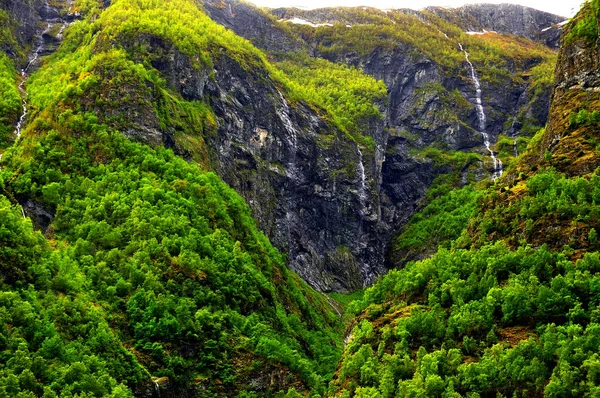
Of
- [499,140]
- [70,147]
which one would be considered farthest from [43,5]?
[499,140]

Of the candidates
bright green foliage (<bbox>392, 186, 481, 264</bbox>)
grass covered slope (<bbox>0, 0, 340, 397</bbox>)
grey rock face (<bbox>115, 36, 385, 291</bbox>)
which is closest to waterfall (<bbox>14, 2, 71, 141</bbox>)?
grass covered slope (<bbox>0, 0, 340, 397</bbox>)

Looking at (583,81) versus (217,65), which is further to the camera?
(217,65)

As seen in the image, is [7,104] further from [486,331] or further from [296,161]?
[486,331]

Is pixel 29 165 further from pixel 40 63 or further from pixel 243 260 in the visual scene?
pixel 40 63

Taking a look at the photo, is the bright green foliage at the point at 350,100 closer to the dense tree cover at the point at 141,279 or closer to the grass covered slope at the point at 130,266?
the grass covered slope at the point at 130,266

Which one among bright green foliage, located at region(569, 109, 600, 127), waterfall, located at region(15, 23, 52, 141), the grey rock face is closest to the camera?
bright green foliage, located at region(569, 109, 600, 127)

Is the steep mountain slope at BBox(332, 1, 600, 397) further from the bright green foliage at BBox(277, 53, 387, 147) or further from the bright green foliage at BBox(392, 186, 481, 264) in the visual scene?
the bright green foliage at BBox(277, 53, 387, 147)
